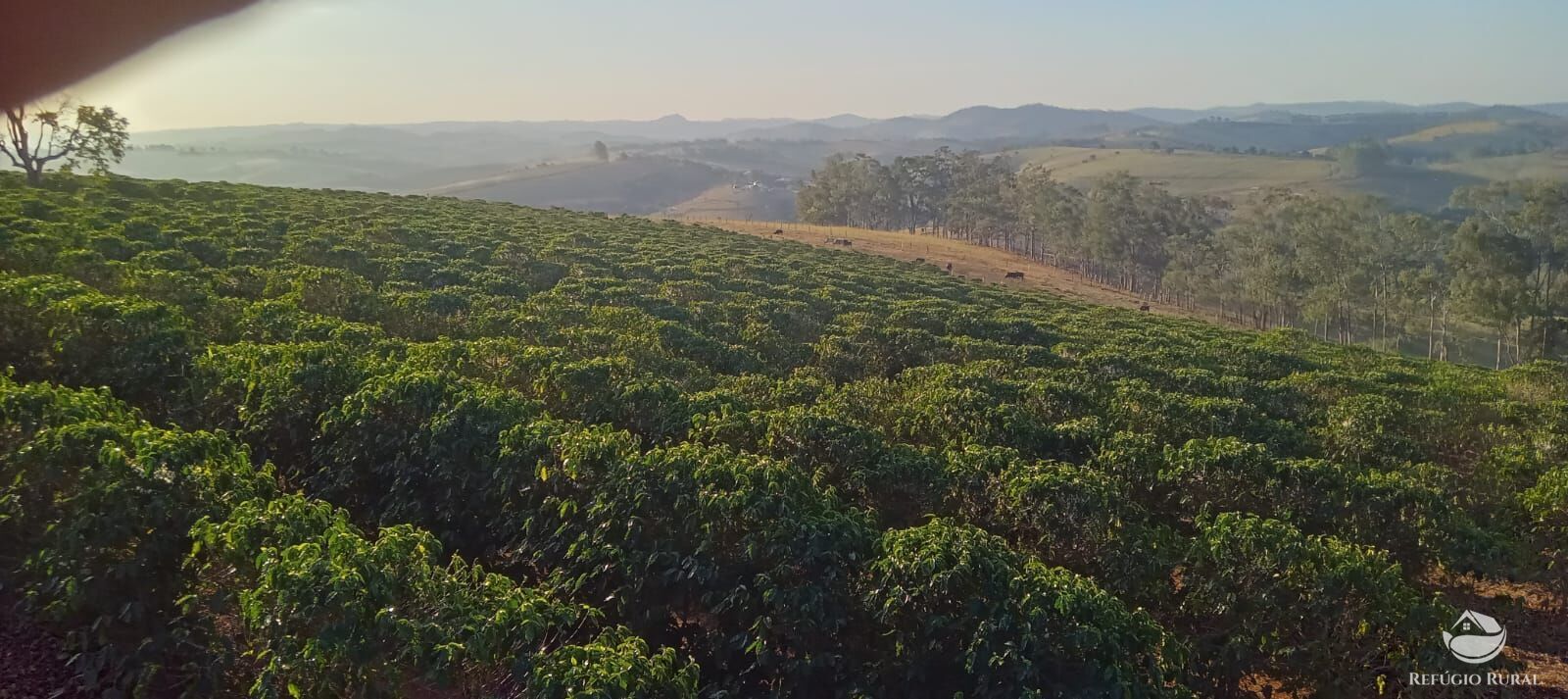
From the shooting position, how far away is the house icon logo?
26.6ft

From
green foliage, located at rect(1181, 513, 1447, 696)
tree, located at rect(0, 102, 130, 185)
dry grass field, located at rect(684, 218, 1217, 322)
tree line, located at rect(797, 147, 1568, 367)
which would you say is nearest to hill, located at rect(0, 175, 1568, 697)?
green foliage, located at rect(1181, 513, 1447, 696)

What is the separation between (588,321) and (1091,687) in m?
15.8

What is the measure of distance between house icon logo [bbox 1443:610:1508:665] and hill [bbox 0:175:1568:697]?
0.99 ft

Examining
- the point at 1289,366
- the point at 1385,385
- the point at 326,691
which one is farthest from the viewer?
the point at 1289,366

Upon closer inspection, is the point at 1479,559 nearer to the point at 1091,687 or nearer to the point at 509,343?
the point at 1091,687

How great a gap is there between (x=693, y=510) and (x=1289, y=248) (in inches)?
3391

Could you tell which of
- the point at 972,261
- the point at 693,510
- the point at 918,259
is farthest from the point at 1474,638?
the point at 972,261

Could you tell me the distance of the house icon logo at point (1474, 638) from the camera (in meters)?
8.10

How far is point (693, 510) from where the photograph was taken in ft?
28.8

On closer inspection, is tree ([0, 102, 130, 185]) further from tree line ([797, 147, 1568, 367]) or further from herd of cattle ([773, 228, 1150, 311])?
tree line ([797, 147, 1568, 367])

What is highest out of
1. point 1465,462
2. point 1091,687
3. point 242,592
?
point 242,592

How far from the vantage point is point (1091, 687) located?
6828 mm

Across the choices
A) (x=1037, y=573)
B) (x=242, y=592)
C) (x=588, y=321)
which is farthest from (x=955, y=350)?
(x=242, y=592)

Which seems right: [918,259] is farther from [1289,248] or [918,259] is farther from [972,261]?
[1289,248]
